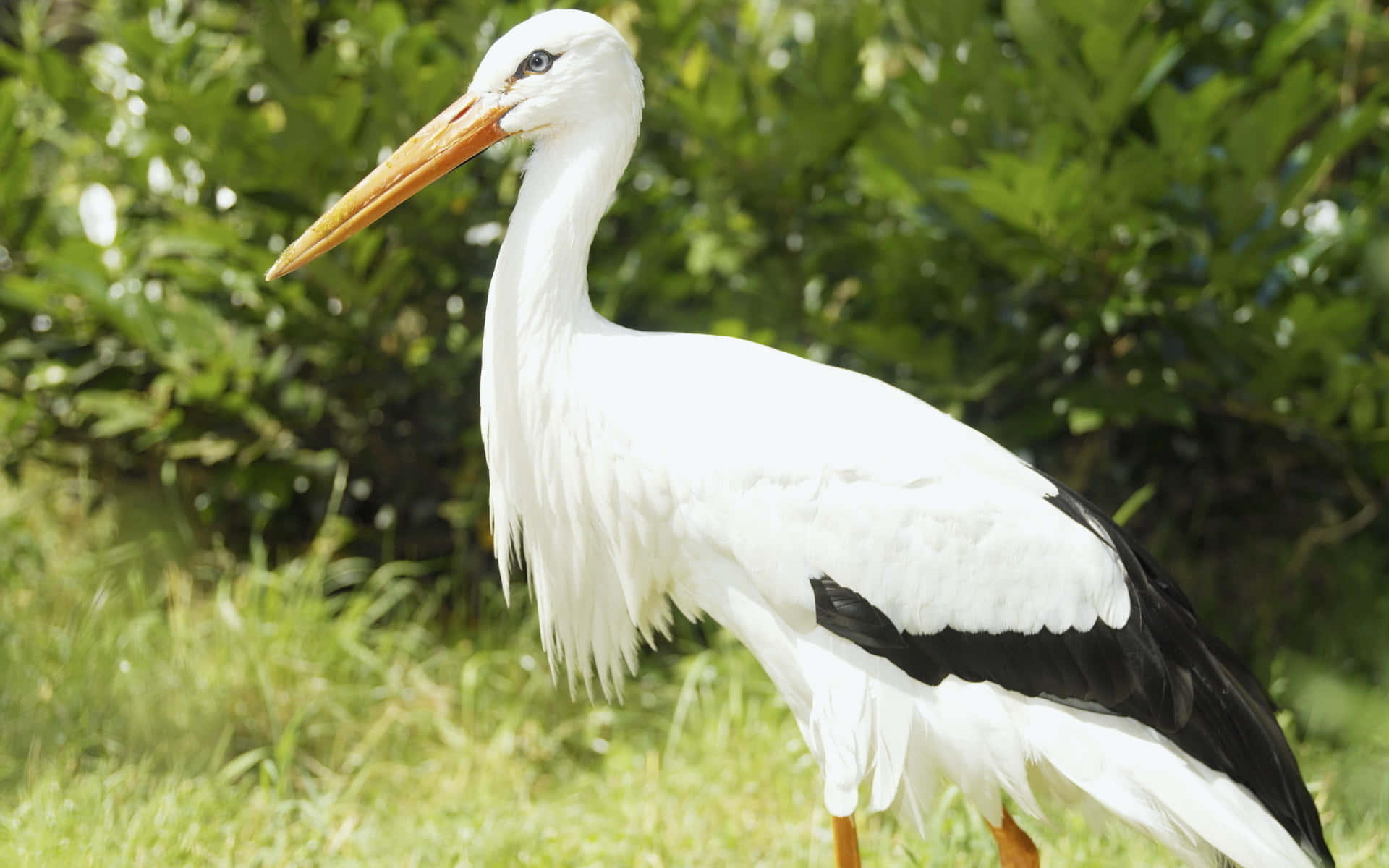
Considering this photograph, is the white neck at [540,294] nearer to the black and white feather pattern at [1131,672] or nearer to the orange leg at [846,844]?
the black and white feather pattern at [1131,672]

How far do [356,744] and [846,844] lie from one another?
1.62 m

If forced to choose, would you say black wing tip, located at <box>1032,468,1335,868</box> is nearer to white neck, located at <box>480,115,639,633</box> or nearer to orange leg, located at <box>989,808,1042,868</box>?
orange leg, located at <box>989,808,1042,868</box>

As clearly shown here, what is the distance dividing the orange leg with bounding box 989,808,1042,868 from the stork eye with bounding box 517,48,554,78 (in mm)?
1689

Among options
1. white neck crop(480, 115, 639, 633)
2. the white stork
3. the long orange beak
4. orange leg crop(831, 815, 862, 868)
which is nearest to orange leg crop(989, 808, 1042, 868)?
the white stork

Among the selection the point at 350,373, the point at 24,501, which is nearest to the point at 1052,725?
the point at 350,373

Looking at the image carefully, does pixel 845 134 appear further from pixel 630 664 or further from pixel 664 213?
pixel 630 664

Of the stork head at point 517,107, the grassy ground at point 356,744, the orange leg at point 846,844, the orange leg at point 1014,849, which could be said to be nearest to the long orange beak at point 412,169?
the stork head at point 517,107

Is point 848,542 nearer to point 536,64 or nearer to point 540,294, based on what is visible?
point 540,294

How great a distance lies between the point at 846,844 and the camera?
260cm

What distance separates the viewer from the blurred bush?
11.2 feet

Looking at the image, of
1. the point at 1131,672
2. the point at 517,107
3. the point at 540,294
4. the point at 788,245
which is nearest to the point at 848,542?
the point at 1131,672

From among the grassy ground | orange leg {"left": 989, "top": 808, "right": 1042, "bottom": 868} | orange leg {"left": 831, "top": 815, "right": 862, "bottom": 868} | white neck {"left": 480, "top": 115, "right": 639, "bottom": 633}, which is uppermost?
white neck {"left": 480, "top": 115, "right": 639, "bottom": 633}

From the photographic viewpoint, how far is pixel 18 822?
2.87 m

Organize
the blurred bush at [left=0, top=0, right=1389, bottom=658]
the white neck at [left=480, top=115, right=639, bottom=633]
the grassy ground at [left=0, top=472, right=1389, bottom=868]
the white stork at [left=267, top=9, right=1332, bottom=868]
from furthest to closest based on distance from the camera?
the blurred bush at [left=0, top=0, right=1389, bottom=658] → the grassy ground at [left=0, top=472, right=1389, bottom=868] → the white neck at [left=480, top=115, right=639, bottom=633] → the white stork at [left=267, top=9, right=1332, bottom=868]
